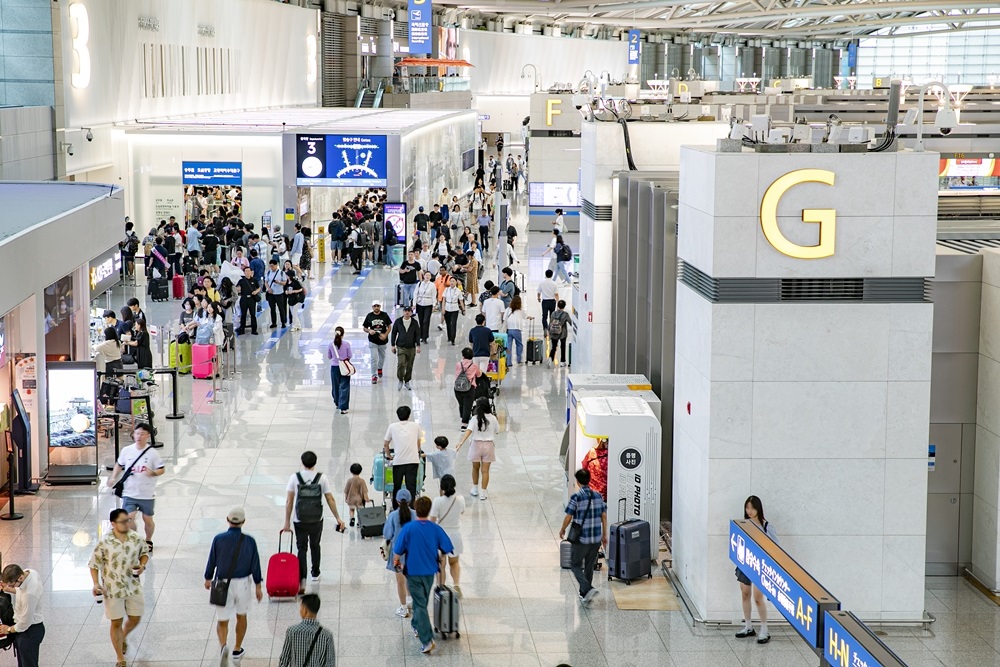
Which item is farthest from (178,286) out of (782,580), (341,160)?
(782,580)

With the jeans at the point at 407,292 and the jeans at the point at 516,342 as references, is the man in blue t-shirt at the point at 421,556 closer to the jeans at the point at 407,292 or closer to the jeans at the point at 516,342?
the jeans at the point at 516,342

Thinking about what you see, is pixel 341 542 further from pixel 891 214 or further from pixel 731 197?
pixel 891 214

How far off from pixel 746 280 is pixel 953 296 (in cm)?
244

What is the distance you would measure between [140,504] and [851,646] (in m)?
6.66

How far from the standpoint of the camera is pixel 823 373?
31.1ft

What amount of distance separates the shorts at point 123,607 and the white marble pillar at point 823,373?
13.7 feet

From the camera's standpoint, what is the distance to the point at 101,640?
361 inches

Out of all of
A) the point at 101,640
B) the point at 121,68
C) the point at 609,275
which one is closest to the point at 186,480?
the point at 101,640

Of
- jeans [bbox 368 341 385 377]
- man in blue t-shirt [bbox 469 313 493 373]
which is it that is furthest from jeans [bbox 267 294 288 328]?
man in blue t-shirt [bbox 469 313 493 373]

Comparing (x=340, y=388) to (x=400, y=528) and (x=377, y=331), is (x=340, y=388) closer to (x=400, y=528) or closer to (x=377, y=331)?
(x=377, y=331)

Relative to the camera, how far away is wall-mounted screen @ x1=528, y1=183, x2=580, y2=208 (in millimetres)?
39844

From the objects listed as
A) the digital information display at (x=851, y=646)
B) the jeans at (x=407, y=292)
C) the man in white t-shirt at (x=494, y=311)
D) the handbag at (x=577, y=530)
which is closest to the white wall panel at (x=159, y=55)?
the jeans at (x=407, y=292)

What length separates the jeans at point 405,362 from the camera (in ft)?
57.3

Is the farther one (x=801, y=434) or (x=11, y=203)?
(x=11, y=203)
